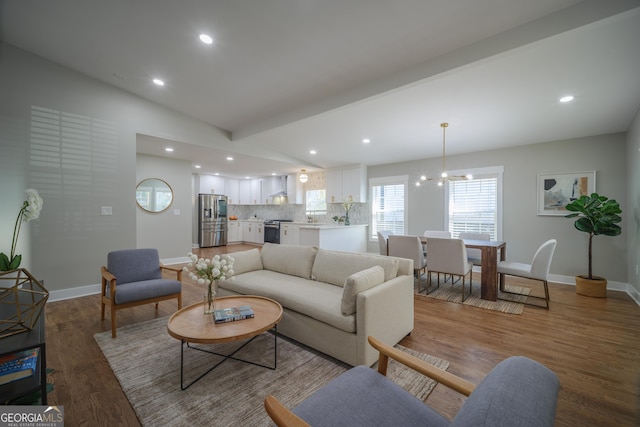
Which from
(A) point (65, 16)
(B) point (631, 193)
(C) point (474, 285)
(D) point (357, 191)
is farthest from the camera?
(D) point (357, 191)

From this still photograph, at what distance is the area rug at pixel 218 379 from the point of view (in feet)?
5.19

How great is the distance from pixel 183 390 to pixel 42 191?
3.59 meters

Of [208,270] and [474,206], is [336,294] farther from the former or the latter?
[474,206]

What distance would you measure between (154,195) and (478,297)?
6669 millimetres

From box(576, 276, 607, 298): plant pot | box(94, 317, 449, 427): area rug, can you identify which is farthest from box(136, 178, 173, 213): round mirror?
box(576, 276, 607, 298): plant pot

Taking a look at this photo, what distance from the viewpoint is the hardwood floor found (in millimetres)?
1649

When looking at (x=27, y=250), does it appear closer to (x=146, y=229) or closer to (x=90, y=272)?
(x=90, y=272)

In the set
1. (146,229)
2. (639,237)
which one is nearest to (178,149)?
(146,229)

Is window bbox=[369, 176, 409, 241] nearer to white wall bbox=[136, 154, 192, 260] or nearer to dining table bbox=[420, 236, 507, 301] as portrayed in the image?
dining table bbox=[420, 236, 507, 301]

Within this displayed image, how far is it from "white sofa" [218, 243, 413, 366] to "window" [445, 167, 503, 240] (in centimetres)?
351

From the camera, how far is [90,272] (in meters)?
3.86

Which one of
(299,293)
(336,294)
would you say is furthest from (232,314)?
(336,294)

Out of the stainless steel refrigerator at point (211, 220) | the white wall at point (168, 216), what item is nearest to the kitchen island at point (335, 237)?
the white wall at point (168, 216)

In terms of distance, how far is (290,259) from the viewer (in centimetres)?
325
